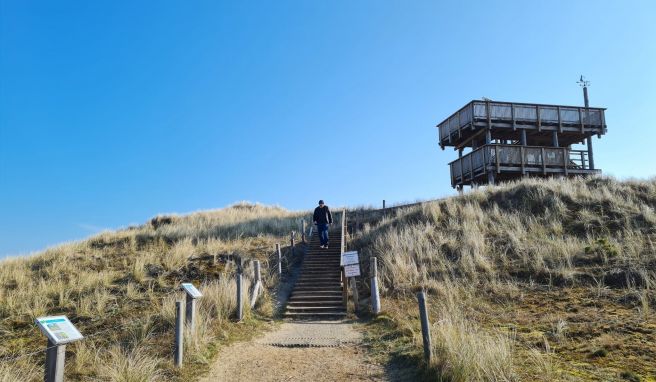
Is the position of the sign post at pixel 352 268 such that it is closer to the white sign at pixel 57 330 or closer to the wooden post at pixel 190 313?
the wooden post at pixel 190 313

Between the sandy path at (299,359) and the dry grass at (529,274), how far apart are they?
1.09 m

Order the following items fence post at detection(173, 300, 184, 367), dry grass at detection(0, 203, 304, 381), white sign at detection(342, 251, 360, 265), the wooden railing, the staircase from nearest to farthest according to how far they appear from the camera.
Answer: fence post at detection(173, 300, 184, 367) < dry grass at detection(0, 203, 304, 381) < the staircase < white sign at detection(342, 251, 360, 265) < the wooden railing

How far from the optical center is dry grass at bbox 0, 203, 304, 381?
23.1 ft

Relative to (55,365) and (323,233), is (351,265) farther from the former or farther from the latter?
(55,365)

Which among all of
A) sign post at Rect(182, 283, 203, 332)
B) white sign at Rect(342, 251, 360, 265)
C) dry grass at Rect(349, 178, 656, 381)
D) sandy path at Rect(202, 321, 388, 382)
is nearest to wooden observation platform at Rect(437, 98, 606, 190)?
dry grass at Rect(349, 178, 656, 381)

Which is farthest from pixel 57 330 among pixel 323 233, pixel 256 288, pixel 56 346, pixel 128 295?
pixel 323 233

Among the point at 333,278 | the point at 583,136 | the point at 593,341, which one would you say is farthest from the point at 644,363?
the point at 583,136

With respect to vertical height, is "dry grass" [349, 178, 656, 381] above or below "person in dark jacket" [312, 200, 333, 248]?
below

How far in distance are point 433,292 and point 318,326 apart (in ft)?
10.9

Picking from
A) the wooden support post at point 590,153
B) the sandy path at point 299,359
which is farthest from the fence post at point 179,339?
the wooden support post at point 590,153

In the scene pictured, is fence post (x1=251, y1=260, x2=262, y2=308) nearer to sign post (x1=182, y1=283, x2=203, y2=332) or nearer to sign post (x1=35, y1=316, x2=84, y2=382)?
sign post (x1=182, y1=283, x2=203, y2=332)

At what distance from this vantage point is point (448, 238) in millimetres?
15609

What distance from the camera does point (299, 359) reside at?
7.36 m

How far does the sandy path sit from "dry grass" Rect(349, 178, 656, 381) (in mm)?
1089
